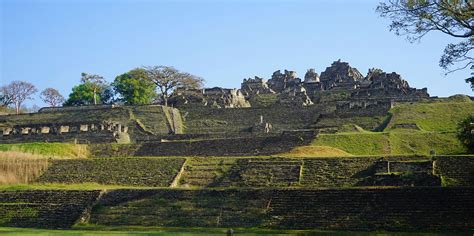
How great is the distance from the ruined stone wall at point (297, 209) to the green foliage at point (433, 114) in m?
16.2

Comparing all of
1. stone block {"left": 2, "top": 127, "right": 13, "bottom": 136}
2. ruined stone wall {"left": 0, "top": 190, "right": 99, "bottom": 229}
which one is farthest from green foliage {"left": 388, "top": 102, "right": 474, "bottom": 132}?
stone block {"left": 2, "top": 127, "right": 13, "bottom": 136}

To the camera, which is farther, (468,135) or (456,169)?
(468,135)

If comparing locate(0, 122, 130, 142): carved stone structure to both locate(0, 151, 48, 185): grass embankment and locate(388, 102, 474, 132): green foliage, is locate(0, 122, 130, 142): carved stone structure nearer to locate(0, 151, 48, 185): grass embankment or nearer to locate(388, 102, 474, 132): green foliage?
locate(0, 151, 48, 185): grass embankment

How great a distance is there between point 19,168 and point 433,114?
24.8 metres

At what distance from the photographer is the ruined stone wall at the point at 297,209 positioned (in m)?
22.7

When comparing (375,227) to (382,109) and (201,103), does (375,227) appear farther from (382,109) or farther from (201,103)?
(201,103)

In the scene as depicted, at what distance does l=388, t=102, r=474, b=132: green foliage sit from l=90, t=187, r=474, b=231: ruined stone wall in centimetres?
1620

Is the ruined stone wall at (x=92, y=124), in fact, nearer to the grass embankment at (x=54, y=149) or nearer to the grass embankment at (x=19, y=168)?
the grass embankment at (x=54, y=149)

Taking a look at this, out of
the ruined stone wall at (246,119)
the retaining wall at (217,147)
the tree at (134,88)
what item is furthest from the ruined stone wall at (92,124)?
the tree at (134,88)

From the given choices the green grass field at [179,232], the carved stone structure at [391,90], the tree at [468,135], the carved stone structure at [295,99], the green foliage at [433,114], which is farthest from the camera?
the carved stone structure at [295,99]

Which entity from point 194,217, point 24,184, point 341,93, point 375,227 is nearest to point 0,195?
point 24,184

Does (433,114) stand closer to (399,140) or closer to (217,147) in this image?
(399,140)

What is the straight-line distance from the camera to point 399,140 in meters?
35.2

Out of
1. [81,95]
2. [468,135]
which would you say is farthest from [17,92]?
[468,135]
